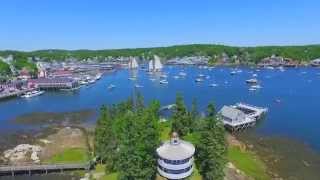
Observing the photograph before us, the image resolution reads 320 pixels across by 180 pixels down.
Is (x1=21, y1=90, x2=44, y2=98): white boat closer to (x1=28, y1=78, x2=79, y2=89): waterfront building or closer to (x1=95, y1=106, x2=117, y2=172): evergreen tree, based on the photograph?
(x1=28, y1=78, x2=79, y2=89): waterfront building

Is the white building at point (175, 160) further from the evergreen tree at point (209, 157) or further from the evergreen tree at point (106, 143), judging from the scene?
the evergreen tree at point (106, 143)

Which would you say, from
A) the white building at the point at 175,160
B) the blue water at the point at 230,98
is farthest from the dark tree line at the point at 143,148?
the blue water at the point at 230,98

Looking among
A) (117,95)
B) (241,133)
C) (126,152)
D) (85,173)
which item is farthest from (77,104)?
(126,152)

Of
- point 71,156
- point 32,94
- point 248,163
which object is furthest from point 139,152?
point 32,94

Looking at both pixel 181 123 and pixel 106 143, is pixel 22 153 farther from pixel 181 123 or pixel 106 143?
pixel 181 123

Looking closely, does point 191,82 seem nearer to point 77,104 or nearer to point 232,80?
point 232,80

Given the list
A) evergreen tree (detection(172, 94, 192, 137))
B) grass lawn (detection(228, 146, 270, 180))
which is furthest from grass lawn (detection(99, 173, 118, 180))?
grass lawn (detection(228, 146, 270, 180))
